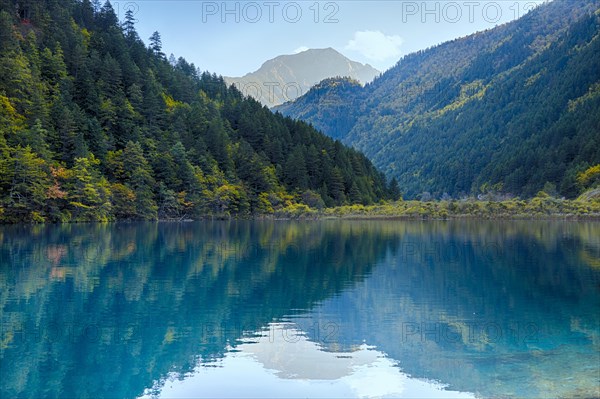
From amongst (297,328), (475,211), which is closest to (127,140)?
(475,211)

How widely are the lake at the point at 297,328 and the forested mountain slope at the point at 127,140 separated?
34176 mm

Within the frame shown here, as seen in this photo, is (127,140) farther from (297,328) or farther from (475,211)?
(297,328)

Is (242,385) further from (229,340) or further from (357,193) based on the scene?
(357,193)

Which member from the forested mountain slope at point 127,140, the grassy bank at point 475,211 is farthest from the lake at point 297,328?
the grassy bank at point 475,211

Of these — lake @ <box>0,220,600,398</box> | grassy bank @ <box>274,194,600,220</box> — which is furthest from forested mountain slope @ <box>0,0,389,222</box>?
lake @ <box>0,220,600,398</box>

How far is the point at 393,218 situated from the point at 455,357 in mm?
71523

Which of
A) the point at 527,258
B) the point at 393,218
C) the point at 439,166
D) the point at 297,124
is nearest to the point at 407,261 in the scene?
the point at 527,258

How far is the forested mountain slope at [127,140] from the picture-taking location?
191 ft

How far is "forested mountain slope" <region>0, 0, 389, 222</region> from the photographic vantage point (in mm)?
58188

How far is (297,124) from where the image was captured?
108m

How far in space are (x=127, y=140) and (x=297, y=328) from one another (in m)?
65.8

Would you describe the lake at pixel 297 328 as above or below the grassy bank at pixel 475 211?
below

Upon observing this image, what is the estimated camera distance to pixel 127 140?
7438 centimetres

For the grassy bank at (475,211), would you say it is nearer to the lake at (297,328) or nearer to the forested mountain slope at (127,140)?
the forested mountain slope at (127,140)
